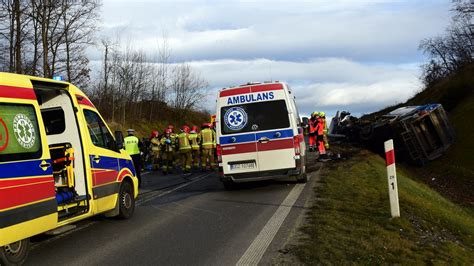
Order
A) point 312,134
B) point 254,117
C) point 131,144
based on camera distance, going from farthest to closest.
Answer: point 312,134 < point 131,144 < point 254,117

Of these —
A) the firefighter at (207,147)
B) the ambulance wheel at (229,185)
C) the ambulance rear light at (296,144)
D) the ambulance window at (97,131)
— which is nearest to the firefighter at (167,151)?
the firefighter at (207,147)

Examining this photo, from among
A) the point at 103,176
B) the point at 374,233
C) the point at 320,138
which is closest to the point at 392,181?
the point at 374,233

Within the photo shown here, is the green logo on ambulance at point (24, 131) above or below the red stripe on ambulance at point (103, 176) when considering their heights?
above

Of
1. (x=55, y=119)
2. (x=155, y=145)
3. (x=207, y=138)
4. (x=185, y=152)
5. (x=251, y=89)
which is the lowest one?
(x=185, y=152)

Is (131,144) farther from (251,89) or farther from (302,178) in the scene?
(302,178)

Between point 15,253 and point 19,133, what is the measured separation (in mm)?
1464

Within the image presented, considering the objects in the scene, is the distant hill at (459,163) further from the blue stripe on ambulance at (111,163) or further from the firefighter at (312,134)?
the blue stripe on ambulance at (111,163)

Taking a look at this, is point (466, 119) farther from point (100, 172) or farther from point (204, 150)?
point (100, 172)

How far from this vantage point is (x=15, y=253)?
5.81 meters

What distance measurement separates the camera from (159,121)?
49.1 m

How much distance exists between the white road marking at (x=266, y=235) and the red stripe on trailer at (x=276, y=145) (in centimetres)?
154

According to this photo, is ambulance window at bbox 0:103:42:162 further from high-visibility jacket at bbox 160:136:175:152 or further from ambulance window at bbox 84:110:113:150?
high-visibility jacket at bbox 160:136:175:152

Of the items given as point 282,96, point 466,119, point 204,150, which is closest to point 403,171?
point 466,119

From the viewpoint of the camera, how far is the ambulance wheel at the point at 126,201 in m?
8.70
